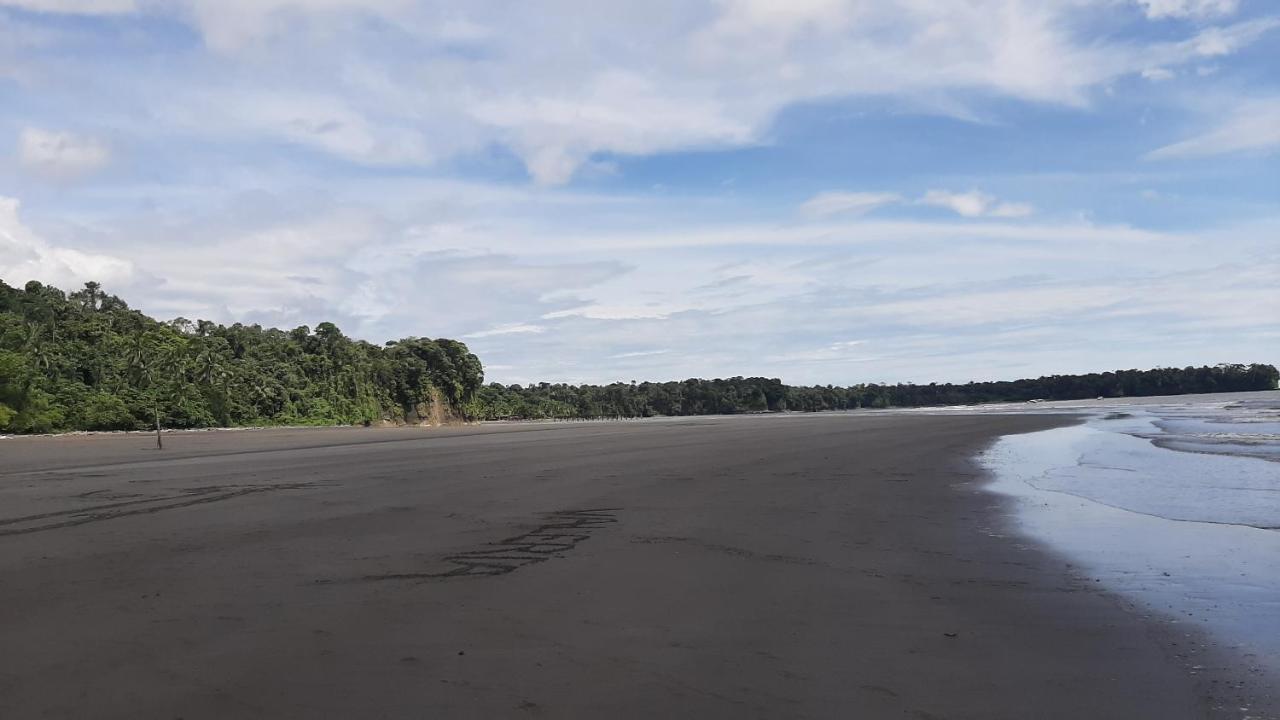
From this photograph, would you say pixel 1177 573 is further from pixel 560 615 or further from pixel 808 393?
pixel 808 393

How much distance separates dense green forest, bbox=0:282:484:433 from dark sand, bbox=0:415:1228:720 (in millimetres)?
49209

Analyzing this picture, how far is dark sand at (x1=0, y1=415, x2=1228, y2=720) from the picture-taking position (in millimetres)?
4598

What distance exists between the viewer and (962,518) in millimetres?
12023

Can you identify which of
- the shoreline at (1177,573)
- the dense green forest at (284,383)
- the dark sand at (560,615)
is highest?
the dense green forest at (284,383)

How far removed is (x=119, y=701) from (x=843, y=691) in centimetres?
382

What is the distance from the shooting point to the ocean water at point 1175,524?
6691mm

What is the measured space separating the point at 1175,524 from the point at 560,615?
9141 mm

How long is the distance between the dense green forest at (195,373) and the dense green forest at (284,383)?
135 millimetres

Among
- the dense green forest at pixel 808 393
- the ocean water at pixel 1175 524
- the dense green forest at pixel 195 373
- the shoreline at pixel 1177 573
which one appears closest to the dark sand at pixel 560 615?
the shoreline at pixel 1177 573

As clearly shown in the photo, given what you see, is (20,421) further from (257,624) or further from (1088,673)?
(1088,673)

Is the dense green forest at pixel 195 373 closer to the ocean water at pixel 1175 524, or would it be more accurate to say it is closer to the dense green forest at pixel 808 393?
the dense green forest at pixel 808 393

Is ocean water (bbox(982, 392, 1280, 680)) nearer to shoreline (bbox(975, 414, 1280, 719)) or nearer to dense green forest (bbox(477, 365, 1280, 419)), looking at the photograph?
shoreline (bbox(975, 414, 1280, 719))

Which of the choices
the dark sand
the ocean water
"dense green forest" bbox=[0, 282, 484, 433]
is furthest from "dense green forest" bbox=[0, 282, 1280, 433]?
the ocean water

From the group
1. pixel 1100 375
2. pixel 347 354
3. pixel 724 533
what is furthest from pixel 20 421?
pixel 1100 375
